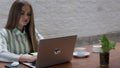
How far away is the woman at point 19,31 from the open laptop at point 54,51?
1.66 ft

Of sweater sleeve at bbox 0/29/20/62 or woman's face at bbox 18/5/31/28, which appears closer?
sweater sleeve at bbox 0/29/20/62

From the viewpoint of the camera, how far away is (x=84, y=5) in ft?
12.1

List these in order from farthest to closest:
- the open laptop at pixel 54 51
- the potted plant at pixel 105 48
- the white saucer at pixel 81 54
→ the white saucer at pixel 81 54
the potted plant at pixel 105 48
the open laptop at pixel 54 51

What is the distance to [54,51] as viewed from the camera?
188cm

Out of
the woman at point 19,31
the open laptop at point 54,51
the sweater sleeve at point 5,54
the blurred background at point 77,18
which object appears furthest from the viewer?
the blurred background at point 77,18

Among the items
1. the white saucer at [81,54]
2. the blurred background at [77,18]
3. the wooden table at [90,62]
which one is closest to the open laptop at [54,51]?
the wooden table at [90,62]

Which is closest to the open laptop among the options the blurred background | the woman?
the woman

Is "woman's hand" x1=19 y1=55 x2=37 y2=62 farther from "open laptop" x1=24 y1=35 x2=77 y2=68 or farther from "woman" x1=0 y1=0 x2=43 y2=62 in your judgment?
"woman" x1=0 y1=0 x2=43 y2=62

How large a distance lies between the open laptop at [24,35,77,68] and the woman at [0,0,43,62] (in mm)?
505

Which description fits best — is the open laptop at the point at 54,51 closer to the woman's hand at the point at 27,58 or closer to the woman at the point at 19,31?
the woman's hand at the point at 27,58

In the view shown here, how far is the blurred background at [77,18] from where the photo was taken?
335cm

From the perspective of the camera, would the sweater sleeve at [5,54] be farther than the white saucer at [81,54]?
No

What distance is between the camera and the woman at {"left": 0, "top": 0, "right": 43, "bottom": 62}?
237 cm

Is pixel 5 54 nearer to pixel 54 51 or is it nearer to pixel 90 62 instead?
pixel 54 51
